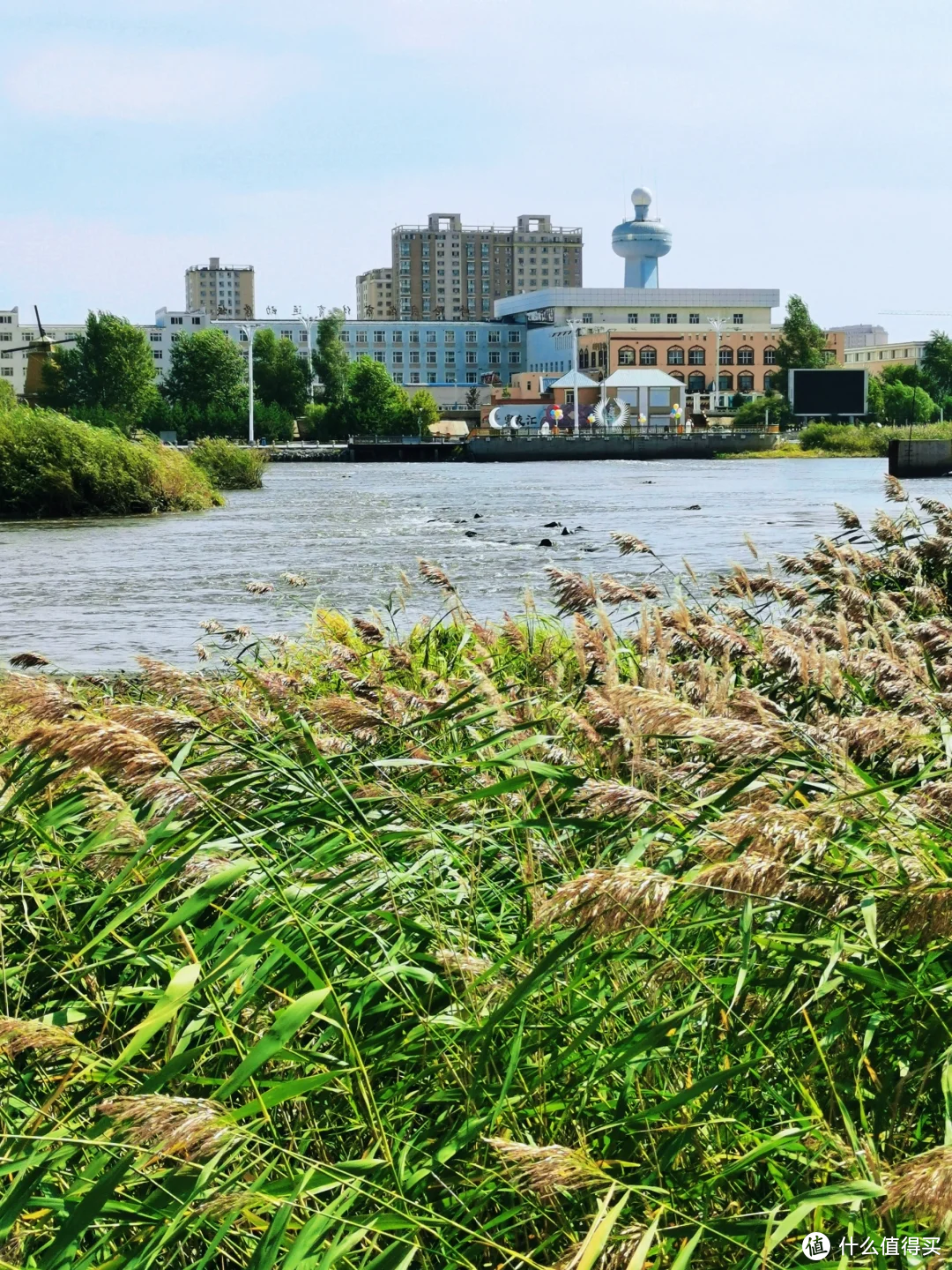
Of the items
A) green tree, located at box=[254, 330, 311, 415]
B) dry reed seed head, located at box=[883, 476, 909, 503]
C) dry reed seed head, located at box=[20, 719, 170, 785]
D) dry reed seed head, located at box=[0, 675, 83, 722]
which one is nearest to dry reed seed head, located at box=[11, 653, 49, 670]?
dry reed seed head, located at box=[0, 675, 83, 722]

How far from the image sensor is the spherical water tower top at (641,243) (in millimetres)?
150375

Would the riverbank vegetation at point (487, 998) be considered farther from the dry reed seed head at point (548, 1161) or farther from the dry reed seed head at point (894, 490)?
the dry reed seed head at point (894, 490)

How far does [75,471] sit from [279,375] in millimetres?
93195

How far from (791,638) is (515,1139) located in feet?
4.44

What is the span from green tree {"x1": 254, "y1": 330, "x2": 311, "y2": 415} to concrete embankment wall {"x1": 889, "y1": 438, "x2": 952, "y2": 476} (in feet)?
253

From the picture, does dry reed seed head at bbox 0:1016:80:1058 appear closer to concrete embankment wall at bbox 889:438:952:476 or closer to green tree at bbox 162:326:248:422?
concrete embankment wall at bbox 889:438:952:476

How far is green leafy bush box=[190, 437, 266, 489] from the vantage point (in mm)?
47438

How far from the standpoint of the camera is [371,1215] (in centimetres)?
206

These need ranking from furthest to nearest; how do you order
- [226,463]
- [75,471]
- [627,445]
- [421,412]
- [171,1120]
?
[421,412] < [627,445] < [226,463] < [75,471] < [171,1120]

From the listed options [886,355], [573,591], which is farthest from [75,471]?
[886,355]

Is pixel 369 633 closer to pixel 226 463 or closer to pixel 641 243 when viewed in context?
pixel 226 463

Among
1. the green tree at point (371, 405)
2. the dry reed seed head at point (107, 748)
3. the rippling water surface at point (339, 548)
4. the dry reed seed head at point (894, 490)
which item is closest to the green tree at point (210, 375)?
the green tree at point (371, 405)

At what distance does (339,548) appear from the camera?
24562mm

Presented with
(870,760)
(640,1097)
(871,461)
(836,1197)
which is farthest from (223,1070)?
(871,461)
